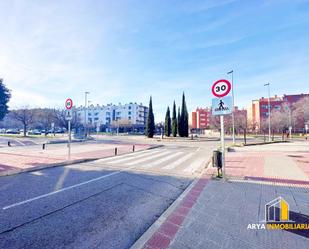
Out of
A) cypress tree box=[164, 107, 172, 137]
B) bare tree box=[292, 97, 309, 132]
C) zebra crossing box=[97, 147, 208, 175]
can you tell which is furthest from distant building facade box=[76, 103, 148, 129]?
zebra crossing box=[97, 147, 208, 175]

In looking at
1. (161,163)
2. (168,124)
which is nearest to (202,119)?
(168,124)

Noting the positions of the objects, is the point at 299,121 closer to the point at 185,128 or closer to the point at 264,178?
the point at 185,128

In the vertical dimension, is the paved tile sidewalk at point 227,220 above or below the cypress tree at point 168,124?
below

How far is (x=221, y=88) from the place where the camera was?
19.4 ft

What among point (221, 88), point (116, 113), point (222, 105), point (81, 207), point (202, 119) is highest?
point (116, 113)

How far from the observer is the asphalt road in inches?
110

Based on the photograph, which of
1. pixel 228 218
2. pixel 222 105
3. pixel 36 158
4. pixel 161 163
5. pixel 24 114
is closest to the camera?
pixel 228 218

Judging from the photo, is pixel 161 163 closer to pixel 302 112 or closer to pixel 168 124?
pixel 168 124

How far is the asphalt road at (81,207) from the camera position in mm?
2791

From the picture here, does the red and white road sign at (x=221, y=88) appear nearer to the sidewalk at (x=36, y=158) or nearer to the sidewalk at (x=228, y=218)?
the sidewalk at (x=228, y=218)

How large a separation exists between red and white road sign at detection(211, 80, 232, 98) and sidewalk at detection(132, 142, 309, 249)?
10.5 feet

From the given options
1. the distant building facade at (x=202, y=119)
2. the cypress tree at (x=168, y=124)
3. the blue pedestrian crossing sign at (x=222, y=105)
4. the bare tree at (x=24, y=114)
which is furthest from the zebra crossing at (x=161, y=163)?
the distant building facade at (x=202, y=119)

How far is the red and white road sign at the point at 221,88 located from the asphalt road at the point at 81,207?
346 centimetres

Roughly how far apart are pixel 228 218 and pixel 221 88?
419cm
